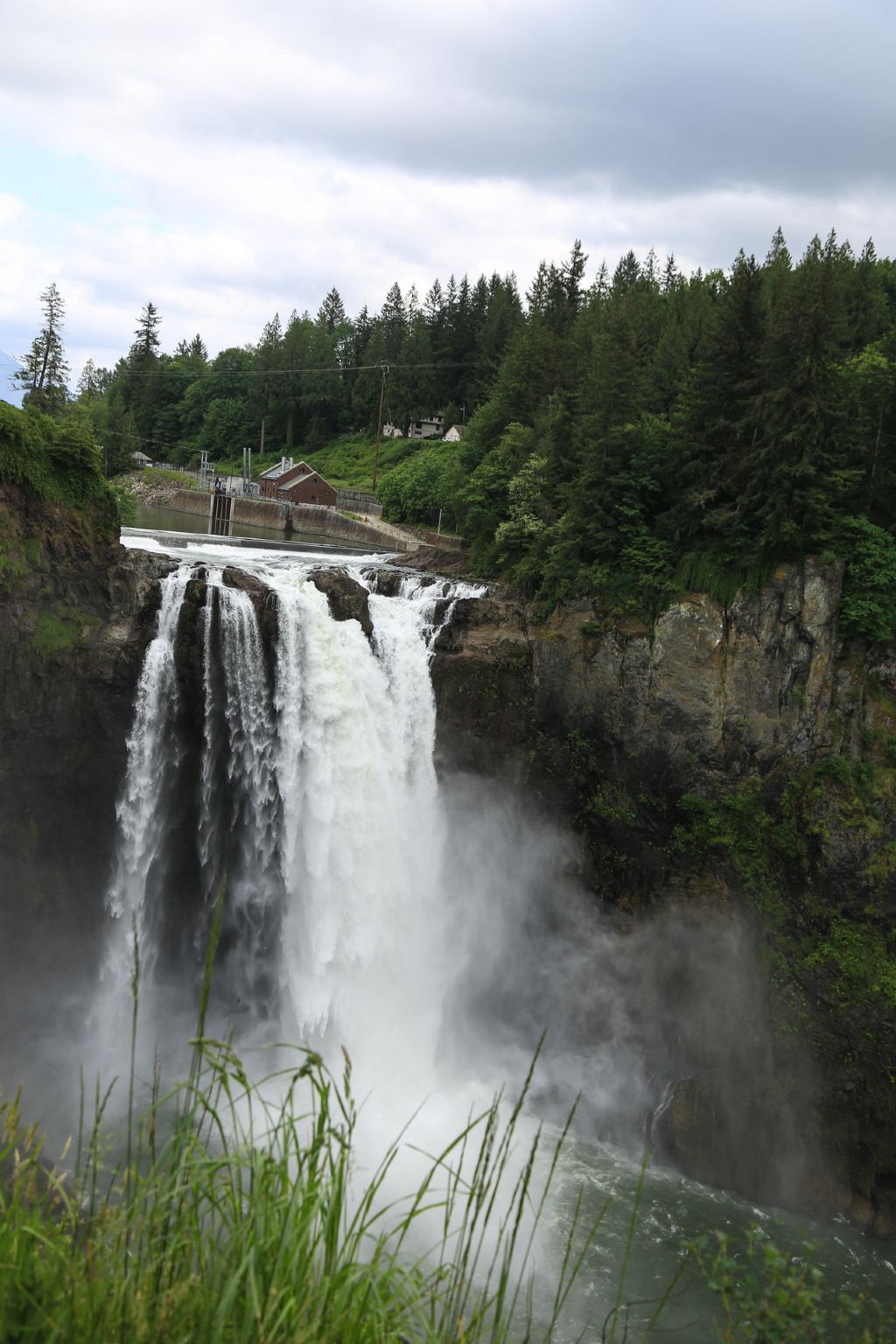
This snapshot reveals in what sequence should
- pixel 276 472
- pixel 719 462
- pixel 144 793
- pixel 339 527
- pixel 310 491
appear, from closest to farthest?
1. pixel 144 793
2. pixel 719 462
3. pixel 339 527
4. pixel 310 491
5. pixel 276 472

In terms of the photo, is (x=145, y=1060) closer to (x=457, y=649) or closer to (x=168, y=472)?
(x=457, y=649)

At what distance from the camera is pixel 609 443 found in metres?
25.8

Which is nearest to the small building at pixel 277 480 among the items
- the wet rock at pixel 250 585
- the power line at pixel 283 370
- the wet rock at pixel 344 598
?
the power line at pixel 283 370

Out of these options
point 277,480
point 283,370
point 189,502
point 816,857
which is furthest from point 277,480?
point 816,857

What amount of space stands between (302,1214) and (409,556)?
30279 mm

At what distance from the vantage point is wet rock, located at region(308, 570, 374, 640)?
22.4m

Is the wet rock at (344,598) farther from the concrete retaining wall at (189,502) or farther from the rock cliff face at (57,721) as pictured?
the concrete retaining wall at (189,502)

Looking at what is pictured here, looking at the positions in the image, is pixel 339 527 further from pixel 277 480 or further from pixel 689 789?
pixel 689 789

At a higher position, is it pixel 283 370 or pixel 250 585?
pixel 283 370

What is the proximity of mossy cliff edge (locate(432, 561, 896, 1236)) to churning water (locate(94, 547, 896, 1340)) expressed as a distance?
1.30 meters

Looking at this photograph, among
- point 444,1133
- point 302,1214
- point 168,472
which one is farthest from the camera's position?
point 168,472

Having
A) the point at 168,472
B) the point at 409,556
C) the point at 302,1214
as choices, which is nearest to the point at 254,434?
the point at 168,472

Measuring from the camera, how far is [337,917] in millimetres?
20469

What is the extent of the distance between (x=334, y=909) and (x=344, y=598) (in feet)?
24.6
